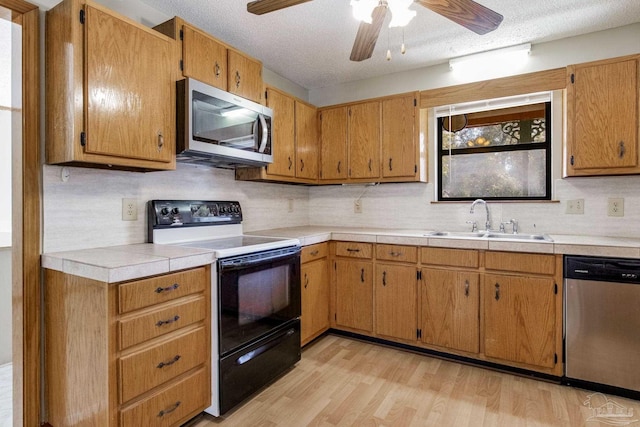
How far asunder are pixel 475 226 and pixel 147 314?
8.36ft

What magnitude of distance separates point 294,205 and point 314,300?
1.15 metres

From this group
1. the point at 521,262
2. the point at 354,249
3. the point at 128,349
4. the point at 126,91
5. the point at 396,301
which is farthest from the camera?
the point at 354,249

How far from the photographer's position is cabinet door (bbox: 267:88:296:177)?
9.33 feet

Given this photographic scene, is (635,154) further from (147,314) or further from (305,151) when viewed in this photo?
(147,314)

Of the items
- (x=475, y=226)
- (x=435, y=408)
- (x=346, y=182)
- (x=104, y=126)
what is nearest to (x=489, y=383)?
(x=435, y=408)

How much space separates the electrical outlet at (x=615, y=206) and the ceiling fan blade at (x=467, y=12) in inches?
66.4

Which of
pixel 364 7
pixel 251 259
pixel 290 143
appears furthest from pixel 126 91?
pixel 290 143

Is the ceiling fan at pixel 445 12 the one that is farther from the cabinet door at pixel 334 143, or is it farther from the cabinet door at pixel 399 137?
the cabinet door at pixel 334 143

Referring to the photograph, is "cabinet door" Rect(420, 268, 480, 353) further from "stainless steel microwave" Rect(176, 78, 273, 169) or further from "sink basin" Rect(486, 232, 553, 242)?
Answer: "stainless steel microwave" Rect(176, 78, 273, 169)

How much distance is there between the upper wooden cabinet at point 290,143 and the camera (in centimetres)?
281

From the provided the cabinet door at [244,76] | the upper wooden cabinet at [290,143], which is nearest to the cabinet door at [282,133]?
the upper wooden cabinet at [290,143]

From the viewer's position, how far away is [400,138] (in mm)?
3031

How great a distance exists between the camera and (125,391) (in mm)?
1455

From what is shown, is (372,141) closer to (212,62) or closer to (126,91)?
(212,62)
